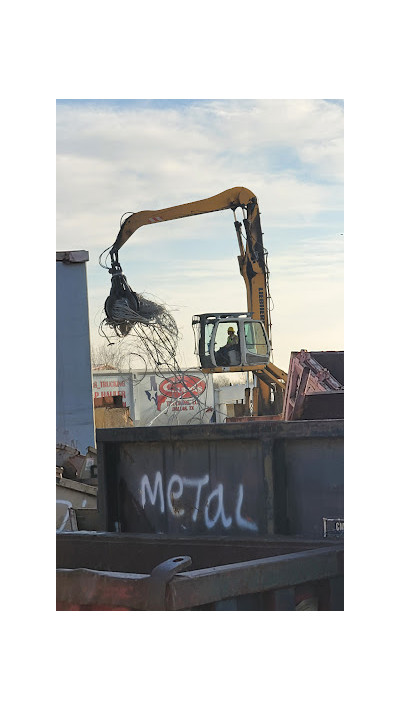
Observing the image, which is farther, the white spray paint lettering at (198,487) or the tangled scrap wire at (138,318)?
the tangled scrap wire at (138,318)

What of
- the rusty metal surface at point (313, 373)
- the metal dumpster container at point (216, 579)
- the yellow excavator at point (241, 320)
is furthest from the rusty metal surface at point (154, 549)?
the yellow excavator at point (241, 320)

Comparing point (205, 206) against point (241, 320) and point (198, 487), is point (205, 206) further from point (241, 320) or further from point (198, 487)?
point (198, 487)

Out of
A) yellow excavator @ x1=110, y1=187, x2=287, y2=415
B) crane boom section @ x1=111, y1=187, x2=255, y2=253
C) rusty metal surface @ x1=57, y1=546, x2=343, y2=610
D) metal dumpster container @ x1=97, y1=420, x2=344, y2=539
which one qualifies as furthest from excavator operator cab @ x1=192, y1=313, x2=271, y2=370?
rusty metal surface @ x1=57, y1=546, x2=343, y2=610

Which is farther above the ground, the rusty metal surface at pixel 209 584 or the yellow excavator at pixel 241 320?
the yellow excavator at pixel 241 320

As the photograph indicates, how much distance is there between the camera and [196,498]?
448 cm

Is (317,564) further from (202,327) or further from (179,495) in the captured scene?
(202,327)

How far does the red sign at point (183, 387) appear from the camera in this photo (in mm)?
18131

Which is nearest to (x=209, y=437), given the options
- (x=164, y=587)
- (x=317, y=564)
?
(x=317, y=564)

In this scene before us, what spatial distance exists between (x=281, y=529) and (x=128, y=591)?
116 cm

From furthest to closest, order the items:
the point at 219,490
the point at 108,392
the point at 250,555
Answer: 1. the point at 108,392
2. the point at 219,490
3. the point at 250,555

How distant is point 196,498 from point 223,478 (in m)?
0.21

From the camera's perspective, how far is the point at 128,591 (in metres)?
3.38

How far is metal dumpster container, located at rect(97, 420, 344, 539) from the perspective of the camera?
4.20 meters

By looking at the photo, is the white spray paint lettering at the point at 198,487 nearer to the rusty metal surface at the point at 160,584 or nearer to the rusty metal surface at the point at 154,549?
the rusty metal surface at the point at 154,549
